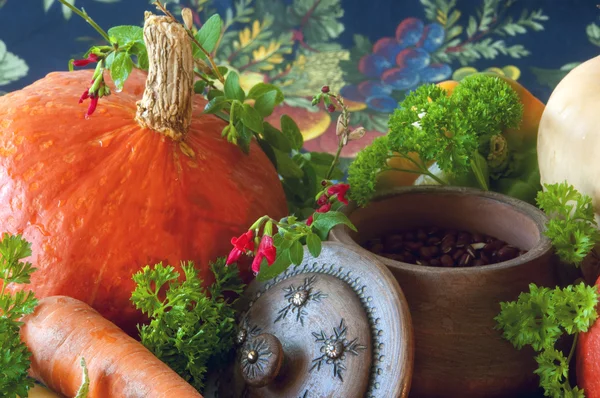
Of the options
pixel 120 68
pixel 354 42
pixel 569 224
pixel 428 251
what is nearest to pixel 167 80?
pixel 120 68

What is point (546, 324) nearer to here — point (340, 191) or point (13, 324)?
point (340, 191)

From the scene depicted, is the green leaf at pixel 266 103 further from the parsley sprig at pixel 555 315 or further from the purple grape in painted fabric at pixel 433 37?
the purple grape in painted fabric at pixel 433 37

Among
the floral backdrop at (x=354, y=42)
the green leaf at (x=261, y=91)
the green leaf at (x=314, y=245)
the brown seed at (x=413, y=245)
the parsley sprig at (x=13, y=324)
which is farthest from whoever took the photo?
the floral backdrop at (x=354, y=42)

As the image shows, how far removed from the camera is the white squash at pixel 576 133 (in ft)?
2.85

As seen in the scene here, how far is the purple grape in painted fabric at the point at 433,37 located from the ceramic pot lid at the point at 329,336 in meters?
1.22

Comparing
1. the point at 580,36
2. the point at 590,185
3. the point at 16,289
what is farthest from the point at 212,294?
the point at 580,36

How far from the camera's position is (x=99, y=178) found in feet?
2.80

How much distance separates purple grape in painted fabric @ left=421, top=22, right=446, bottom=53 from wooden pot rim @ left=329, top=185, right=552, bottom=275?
1.04 m

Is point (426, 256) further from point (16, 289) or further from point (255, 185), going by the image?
point (16, 289)

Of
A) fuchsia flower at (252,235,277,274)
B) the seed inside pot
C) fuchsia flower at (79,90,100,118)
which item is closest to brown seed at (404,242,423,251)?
the seed inside pot

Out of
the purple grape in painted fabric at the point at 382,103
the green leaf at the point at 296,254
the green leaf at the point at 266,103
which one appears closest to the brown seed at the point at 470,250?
the green leaf at the point at 296,254

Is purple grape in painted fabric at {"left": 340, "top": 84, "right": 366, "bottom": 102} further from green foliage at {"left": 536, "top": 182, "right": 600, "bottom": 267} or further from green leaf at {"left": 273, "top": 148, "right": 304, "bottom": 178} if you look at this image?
green foliage at {"left": 536, "top": 182, "right": 600, "bottom": 267}

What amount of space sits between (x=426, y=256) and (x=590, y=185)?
215 mm

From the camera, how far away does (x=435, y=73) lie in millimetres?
1939
